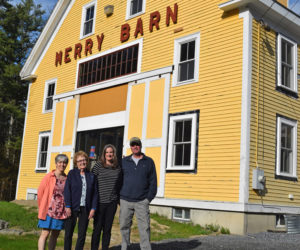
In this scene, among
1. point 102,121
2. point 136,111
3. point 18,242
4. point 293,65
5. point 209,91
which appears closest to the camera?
point 18,242

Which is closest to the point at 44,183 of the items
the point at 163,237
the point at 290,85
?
the point at 163,237

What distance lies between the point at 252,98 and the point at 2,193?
25625mm

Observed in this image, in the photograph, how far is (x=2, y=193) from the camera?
3222 centimetres

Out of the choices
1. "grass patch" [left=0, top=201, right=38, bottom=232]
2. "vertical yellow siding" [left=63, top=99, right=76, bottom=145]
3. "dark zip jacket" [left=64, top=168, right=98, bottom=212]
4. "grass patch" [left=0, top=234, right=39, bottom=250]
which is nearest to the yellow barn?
"vertical yellow siding" [left=63, top=99, right=76, bottom=145]

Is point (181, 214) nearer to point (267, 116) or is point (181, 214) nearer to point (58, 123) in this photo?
point (267, 116)

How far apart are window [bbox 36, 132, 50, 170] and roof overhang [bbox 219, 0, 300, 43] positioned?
12202 mm

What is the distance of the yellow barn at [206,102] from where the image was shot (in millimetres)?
12547

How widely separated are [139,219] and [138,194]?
44cm

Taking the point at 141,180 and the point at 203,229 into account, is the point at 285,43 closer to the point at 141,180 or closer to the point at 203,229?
the point at 203,229

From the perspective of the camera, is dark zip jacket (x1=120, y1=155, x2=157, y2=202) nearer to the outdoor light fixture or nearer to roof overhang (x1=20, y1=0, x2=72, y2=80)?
the outdoor light fixture

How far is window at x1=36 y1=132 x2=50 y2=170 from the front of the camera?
21156 millimetres

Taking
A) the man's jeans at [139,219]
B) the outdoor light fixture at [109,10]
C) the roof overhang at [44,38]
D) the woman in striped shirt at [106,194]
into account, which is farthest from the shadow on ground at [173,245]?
the roof overhang at [44,38]

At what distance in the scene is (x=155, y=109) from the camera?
601 inches

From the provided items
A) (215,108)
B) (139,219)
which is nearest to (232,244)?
(139,219)
